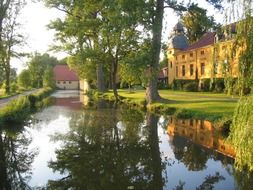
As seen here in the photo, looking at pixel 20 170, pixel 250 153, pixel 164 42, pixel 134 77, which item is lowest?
pixel 20 170

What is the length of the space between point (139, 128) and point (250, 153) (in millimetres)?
10988

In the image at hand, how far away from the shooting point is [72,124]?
22156mm

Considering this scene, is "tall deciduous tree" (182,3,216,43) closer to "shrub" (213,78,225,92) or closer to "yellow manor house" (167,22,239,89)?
"yellow manor house" (167,22,239,89)

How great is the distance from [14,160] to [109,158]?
10.8 ft

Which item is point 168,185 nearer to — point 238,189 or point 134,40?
point 238,189

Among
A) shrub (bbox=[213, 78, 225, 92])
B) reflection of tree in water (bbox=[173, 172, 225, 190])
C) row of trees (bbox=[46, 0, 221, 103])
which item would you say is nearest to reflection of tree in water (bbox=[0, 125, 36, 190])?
reflection of tree in water (bbox=[173, 172, 225, 190])

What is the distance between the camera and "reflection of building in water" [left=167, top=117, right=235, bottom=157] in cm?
1482

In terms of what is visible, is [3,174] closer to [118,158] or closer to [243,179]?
[118,158]

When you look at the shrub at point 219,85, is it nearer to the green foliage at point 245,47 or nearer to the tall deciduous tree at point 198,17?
the tall deciduous tree at point 198,17

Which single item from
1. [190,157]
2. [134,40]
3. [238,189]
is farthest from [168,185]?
[134,40]

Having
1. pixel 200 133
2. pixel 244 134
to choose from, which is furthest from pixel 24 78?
pixel 244 134

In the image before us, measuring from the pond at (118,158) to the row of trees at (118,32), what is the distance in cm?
959

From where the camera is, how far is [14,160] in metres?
13.6

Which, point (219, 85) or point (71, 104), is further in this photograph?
point (219, 85)
